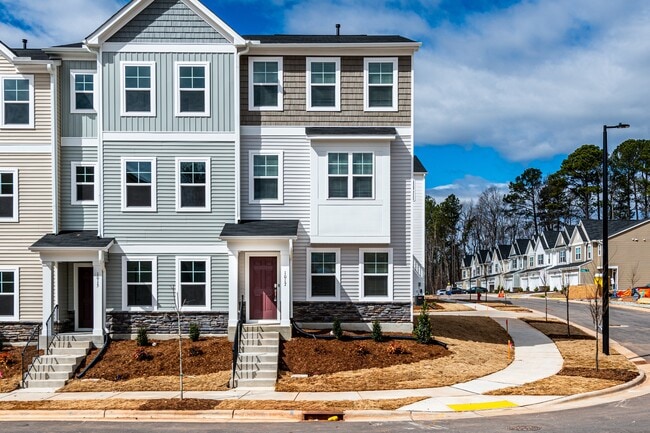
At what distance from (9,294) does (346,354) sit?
11.1m

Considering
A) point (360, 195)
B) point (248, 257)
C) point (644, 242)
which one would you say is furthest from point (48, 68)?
point (644, 242)

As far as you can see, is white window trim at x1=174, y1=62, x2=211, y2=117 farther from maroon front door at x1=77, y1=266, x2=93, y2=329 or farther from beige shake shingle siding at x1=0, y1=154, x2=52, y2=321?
maroon front door at x1=77, y1=266, x2=93, y2=329

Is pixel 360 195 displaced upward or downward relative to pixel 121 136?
downward

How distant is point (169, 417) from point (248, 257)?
7.80 metres

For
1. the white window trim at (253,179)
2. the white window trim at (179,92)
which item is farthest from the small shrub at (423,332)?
the white window trim at (179,92)

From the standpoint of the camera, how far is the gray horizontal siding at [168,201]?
21.1 m

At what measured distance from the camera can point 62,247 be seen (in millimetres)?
19953

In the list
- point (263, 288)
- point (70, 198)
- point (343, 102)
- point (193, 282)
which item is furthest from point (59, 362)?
point (343, 102)

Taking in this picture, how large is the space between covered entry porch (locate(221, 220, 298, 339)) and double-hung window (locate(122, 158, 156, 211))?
2771mm

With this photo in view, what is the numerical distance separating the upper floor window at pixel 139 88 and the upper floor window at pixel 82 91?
1201mm

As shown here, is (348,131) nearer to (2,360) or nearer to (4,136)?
(4,136)

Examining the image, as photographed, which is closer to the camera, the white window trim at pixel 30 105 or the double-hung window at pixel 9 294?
the double-hung window at pixel 9 294

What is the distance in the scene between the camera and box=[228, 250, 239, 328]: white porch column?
66.2 ft

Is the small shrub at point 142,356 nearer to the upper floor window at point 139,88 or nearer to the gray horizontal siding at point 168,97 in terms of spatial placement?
the gray horizontal siding at point 168,97
